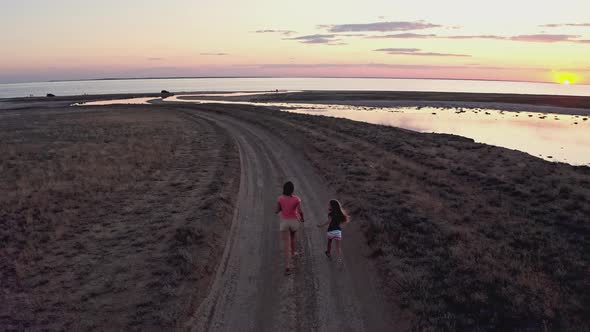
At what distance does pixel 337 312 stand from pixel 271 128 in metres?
35.9

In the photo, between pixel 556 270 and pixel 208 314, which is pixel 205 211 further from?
pixel 556 270

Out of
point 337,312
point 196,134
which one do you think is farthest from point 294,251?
point 196,134

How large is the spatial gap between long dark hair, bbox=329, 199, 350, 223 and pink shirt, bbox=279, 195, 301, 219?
3.11 feet

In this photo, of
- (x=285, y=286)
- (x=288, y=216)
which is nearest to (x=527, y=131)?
(x=288, y=216)

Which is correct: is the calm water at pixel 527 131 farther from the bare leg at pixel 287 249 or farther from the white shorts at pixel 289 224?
the bare leg at pixel 287 249

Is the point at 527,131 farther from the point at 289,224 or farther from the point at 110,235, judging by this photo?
the point at 110,235

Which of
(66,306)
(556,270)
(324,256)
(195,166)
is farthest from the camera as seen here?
(195,166)

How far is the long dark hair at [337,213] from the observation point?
11398mm

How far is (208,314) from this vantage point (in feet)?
30.0

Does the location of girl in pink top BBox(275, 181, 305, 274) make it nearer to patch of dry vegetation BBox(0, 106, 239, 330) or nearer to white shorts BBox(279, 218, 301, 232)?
white shorts BBox(279, 218, 301, 232)

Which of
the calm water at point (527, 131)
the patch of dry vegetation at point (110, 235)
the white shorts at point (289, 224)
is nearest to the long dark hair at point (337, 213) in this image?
the white shorts at point (289, 224)

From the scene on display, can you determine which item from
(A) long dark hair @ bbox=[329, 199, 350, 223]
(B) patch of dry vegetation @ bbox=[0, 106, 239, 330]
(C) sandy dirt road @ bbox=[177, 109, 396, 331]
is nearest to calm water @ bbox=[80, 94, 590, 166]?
(C) sandy dirt road @ bbox=[177, 109, 396, 331]

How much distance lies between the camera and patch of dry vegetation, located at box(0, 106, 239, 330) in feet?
31.5

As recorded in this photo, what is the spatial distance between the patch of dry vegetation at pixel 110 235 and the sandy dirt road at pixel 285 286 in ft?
2.00
